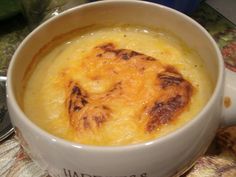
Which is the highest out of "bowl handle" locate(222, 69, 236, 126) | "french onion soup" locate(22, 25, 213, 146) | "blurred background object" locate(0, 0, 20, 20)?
"bowl handle" locate(222, 69, 236, 126)

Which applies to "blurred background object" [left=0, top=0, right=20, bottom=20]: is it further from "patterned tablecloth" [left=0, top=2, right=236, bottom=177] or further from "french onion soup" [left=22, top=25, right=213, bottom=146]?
"french onion soup" [left=22, top=25, right=213, bottom=146]

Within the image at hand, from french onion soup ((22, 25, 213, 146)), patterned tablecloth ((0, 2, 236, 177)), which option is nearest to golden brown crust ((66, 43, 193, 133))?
french onion soup ((22, 25, 213, 146))

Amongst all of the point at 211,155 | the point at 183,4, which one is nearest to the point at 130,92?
the point at 211,155

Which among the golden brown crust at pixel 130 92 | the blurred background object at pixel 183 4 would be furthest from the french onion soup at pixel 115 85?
the blurred background object at pixel 183 4

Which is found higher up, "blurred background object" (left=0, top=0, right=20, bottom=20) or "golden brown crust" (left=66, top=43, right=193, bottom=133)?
"golden brown crust" (left=66, top=43, right=193, bottom=133)

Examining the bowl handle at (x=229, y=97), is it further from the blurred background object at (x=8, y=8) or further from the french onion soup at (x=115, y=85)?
the blurred background object at (x=8, y=8)

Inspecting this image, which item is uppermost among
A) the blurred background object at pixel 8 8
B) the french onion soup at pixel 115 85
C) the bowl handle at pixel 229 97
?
the bowl handle at pixel 229 97

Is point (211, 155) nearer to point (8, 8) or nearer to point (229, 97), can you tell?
point (229, 97)

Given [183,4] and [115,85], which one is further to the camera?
[183,4]

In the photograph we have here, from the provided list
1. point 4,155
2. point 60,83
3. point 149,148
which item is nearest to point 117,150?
point 149,148
